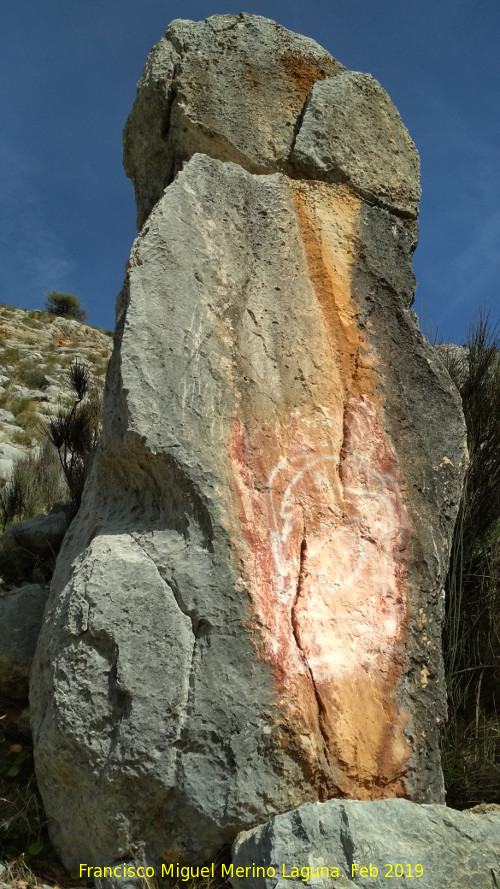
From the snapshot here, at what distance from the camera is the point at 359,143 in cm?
358

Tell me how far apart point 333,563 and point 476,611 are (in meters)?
1.44

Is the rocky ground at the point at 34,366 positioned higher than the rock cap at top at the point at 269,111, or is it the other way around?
the rocky ground at the point at 34,366

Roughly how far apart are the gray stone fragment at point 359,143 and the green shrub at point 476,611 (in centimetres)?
148

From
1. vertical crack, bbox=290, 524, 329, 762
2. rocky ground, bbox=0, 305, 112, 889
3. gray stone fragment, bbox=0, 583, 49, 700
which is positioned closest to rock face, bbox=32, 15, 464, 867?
vertical crack, bbox=290, 524, 329, 762

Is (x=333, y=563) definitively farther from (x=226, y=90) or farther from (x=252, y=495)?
(x=226, y=90)

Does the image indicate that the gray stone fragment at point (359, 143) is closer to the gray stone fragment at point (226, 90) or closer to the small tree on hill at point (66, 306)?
the gray stone fragment at point (226, 90)

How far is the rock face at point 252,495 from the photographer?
7.91 ft

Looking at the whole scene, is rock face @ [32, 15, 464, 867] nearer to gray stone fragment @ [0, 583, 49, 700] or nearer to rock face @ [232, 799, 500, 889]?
rock face @ [232, 799, 500, 889]

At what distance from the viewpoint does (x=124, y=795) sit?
236 centimetres

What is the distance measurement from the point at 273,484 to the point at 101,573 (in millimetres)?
712

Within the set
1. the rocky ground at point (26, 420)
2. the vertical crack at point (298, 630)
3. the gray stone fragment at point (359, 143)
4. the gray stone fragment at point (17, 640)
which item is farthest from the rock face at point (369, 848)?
the gray stone fragment at point (359, 143)

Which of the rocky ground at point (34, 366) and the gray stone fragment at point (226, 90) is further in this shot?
the rocky ground at point (34, 366)

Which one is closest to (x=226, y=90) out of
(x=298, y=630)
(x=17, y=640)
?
(x=298, y=630)

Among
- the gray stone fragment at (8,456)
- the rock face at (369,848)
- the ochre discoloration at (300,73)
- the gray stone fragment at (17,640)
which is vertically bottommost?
the rock face at (369,848)
